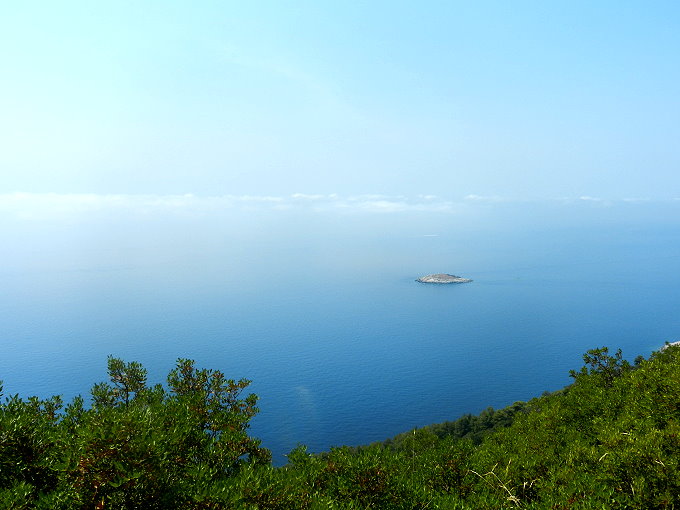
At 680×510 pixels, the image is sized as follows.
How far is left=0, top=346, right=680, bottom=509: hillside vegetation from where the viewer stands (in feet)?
45.2

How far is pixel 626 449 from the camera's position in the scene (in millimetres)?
17172

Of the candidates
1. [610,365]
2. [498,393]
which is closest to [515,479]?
[610,365]

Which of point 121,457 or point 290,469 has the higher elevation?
point 121,457

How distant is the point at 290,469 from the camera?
20.2m

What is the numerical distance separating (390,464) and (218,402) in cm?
1489

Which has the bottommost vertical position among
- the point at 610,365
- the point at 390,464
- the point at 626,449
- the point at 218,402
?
the point at 610,365

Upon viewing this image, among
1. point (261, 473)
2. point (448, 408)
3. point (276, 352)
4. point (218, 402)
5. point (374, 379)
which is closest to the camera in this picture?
point (261, 473)

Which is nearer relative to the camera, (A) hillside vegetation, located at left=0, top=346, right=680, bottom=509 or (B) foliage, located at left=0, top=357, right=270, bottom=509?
(B) foliage, located at left=0, top=357, right=270, bottom=509

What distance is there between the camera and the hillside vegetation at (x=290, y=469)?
1377 centimetres

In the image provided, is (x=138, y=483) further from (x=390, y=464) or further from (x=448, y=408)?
(x=448, y=408)

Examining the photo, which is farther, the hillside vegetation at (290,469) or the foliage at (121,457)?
the hillside vegetation at (290,469)

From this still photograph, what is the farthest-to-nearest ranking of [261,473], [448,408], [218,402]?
1. [448,408]
2. [218,402]
3. [261,473]

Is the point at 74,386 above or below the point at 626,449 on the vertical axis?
below

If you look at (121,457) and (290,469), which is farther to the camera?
(290,469)
